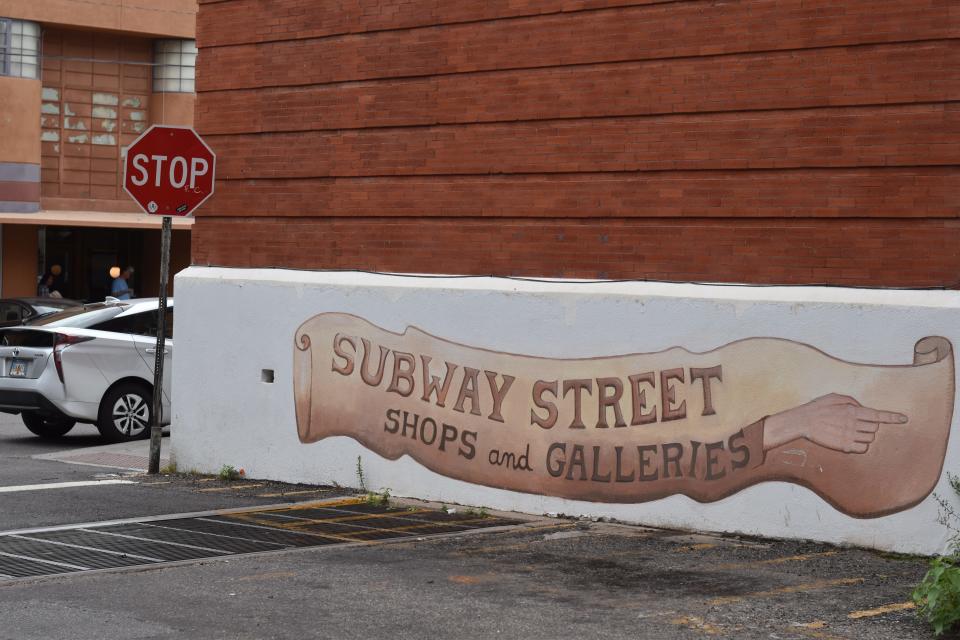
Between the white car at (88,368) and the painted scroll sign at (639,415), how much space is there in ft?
14.5

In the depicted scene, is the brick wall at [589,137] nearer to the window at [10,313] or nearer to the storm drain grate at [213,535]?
the storm drain grate at [213,535]

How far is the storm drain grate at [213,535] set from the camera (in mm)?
8695

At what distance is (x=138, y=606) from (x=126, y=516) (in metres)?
3.18

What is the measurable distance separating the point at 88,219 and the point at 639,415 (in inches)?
1042

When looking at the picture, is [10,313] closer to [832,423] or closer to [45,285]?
[45,285]

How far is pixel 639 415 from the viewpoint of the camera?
9.98 m

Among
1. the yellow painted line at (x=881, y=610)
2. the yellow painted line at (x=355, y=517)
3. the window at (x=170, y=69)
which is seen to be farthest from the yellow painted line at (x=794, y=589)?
the window at (x=170, y=69)

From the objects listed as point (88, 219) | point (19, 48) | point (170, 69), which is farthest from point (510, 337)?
point (170, 69)

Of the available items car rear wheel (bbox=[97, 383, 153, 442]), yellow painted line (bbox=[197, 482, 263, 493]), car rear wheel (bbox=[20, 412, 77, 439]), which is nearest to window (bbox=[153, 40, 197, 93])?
car rear wheel (bbox=[20, 412, 77, 439])

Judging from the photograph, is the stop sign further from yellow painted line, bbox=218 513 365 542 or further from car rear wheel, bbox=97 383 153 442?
car rear wheel, bbox=97 383 153 442

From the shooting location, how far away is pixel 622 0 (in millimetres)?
10258

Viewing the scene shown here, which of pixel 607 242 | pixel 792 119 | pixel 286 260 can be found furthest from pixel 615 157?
pixel 286 260

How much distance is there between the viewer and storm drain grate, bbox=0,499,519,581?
342 inches

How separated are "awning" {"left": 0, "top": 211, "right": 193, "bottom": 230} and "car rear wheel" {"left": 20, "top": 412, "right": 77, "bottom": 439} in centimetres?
1656
